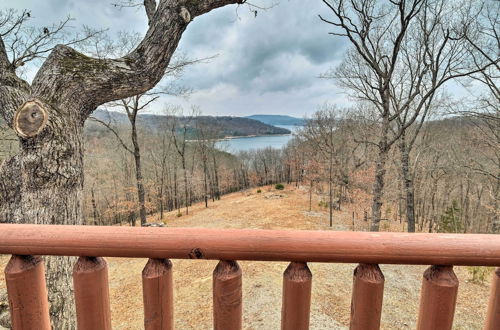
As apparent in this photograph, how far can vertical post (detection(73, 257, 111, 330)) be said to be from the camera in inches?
26.3

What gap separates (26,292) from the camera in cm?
68

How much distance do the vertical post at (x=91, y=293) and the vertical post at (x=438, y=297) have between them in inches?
35.4

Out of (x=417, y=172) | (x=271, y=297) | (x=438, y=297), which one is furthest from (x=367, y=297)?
(x=417, y=172)

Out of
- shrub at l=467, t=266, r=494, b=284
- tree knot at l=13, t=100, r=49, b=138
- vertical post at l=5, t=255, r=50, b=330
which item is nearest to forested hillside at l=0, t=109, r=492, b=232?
shrub at l=467, t=266, r=494, b=284

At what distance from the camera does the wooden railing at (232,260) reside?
620mm

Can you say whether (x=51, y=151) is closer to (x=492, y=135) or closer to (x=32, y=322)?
(x=32, y=322)

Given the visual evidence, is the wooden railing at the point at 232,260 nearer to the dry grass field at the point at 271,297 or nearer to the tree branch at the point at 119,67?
the tree branch at the point at 119,67

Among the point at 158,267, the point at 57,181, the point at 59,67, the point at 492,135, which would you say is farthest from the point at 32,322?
the point at 492,135

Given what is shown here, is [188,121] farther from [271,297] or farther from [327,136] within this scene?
[271,297]

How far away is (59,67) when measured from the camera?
5.85ft

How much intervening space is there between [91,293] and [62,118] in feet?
4.91

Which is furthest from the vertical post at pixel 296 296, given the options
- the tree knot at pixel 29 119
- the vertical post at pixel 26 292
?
the tree knot at pixel 29 119

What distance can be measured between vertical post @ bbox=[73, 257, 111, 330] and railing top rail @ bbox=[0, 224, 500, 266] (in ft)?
0.16

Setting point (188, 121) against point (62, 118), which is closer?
point (62, 118)
